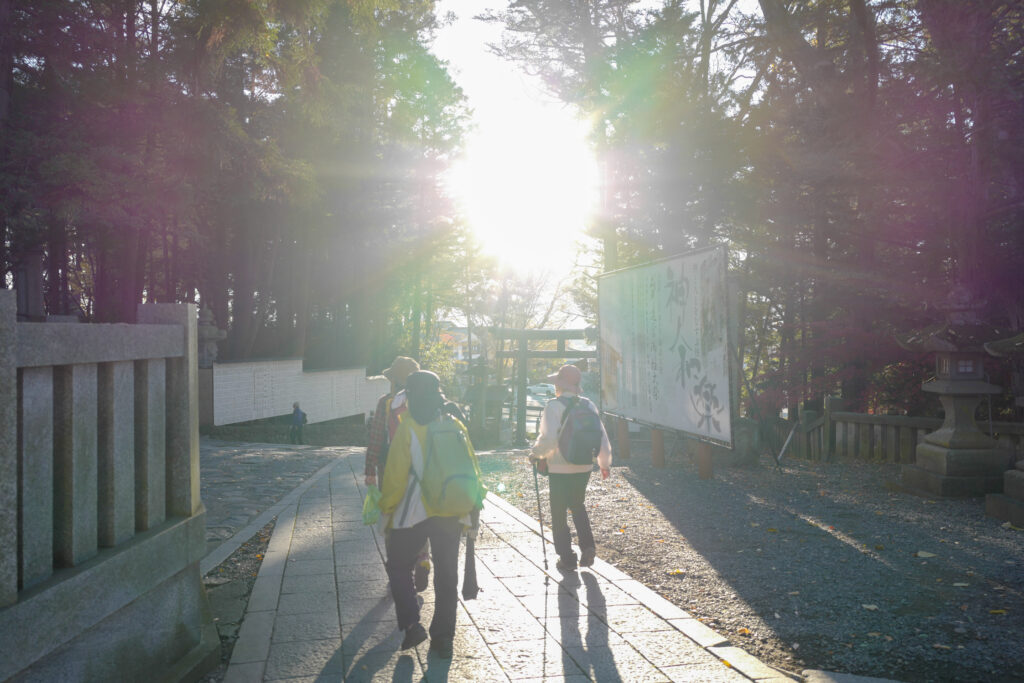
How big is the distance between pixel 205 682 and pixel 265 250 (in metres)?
24.1

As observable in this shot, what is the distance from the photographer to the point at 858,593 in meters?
5.67

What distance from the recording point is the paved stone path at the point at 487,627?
419 cm

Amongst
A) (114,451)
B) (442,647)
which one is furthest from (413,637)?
(114,451)

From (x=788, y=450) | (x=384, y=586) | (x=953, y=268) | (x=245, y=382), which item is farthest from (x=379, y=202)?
(x=384, y=586)

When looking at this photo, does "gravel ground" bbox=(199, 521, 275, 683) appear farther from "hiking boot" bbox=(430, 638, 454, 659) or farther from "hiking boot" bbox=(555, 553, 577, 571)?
"hiking boot" bbox=(555, 553, 577, 571)

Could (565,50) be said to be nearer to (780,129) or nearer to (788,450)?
(780,129)

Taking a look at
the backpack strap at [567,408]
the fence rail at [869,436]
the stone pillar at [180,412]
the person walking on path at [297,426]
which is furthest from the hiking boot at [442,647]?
the person walking on path at [297,426]

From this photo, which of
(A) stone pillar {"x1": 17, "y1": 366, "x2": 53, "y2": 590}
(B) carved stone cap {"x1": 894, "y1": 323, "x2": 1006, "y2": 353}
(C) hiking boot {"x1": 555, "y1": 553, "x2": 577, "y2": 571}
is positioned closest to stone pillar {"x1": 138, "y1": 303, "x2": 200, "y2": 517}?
(A) stone pillar {"x1": 17, "y1": 366, "x2": 53, "y2": 590}

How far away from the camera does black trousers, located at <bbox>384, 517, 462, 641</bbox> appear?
4512 millimetres

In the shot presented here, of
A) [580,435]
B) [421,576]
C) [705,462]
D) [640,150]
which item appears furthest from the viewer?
[640,150]

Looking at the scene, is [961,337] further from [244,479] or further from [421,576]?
[244,479]

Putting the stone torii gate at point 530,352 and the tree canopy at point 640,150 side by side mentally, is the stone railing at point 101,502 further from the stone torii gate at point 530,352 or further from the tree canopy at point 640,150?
the stone torii gate at point 530,352

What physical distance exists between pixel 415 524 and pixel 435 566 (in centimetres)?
29

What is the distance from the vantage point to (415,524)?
454 centimetres
